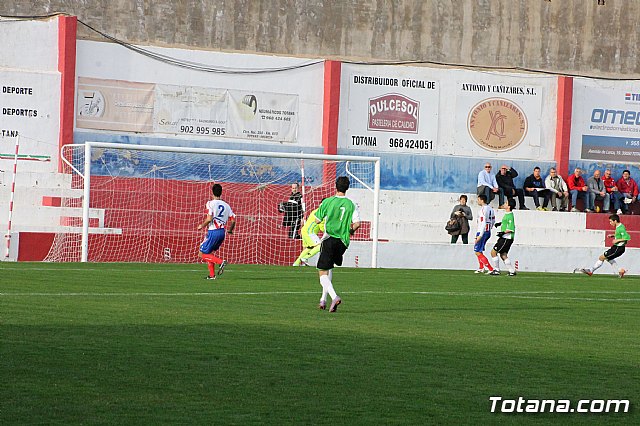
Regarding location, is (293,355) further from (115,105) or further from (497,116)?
(497,116)

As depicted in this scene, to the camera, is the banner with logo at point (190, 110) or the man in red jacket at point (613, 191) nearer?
the banner with logo at point (190, 110)

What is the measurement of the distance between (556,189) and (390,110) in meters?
5.68

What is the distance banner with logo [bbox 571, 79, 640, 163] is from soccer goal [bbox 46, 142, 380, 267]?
8775mm

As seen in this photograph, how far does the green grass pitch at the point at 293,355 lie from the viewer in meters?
7.79

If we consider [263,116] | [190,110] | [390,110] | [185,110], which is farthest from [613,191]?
[185,110]

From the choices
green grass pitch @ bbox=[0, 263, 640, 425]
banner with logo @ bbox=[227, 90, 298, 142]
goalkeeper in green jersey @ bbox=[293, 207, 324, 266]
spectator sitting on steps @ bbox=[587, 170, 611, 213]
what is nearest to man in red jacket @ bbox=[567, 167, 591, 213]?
spectator sitting on steps @ bbox=[587, 170, 611, 213]

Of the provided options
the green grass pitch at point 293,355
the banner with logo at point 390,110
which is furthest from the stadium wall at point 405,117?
the green grass pitch at point 293,355

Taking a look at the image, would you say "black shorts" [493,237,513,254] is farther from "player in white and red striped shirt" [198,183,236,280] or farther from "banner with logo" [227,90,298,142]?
"banner with logo" [227,90,298,142]

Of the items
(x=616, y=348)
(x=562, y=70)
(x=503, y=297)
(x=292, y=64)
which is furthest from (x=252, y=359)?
(x=562, y=70)

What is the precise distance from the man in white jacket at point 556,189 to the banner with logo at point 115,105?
40.5ft

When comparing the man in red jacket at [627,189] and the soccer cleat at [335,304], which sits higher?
the man in red jacket at [627,189]

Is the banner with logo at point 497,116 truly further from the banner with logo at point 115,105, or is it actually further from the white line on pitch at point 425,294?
the white line on pitch at point 425,294

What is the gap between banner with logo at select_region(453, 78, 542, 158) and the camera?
38.8m

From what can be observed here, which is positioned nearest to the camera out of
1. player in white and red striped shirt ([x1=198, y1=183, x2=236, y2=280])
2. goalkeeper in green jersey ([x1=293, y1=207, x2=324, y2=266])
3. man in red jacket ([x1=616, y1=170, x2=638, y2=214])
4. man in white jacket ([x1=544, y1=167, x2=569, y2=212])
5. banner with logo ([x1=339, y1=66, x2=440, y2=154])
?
player in white and red striped shirt ([x1=198, y1=183, x2=236, y2=280])
